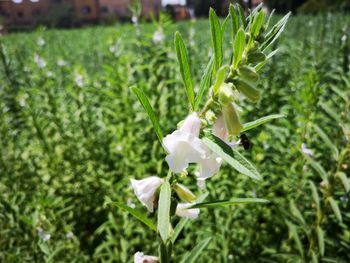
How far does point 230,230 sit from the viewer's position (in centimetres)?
238

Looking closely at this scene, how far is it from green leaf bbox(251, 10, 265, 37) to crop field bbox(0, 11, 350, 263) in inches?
47.0

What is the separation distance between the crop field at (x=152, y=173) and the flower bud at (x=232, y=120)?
117cm

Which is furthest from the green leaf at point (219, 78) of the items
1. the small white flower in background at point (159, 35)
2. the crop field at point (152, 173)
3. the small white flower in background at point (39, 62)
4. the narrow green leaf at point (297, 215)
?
the small white flower in background at point (39, 62)

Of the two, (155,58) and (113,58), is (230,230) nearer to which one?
(155,58)

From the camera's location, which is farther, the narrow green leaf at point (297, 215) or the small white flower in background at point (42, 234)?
the small white flower in background at point (42, 234)

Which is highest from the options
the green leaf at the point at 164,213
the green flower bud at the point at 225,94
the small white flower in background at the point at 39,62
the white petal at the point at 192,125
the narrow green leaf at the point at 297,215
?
the green flower bud at the point at 225,94

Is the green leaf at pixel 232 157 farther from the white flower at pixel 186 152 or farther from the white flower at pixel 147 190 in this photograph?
the white flower at pixel 147 190

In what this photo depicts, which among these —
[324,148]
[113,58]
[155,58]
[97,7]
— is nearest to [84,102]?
[113,58]

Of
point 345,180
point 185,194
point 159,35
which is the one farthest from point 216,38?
point 159,35

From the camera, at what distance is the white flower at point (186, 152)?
83 centimetres

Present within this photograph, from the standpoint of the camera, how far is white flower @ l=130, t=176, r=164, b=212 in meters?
0.97

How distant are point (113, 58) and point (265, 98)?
5.37 feet

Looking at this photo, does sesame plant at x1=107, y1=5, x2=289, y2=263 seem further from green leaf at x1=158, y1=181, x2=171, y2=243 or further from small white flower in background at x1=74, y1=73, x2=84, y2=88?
small white flower in background at x1=74, y1=73, x2=84, y2=88

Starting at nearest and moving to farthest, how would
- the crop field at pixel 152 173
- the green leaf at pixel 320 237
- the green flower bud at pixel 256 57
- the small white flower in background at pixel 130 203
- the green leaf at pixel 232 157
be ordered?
the green leaf at pixel 232 157 → the green flower bud at pixel 256 57 → the green leaf at pixel 320 237 → the crop field at pixel 152 173 → the small white flower in background at pixel 130 203
